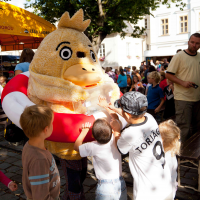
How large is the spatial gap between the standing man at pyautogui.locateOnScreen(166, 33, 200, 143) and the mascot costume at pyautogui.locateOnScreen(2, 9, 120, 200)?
5.40ft

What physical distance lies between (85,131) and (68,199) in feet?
2.84

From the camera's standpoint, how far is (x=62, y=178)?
3.78 metres

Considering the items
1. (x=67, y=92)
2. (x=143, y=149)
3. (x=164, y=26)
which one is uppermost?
(x=164, y=26)

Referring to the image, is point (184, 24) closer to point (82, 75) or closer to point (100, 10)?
point (100, 10)

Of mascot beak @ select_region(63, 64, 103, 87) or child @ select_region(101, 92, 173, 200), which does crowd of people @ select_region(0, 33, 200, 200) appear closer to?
child @ select_region(101, 92, 173, 200)

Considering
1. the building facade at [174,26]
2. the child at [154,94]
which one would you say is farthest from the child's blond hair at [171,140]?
the building facade at [174,26]

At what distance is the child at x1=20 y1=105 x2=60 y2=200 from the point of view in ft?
5.29

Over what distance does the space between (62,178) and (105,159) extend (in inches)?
68.8

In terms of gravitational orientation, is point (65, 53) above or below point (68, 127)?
above

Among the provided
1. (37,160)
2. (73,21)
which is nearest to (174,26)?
(73,21)

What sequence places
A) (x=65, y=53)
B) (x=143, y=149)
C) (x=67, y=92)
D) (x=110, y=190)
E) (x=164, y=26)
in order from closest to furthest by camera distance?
(x=143, y=149)
(x=110, y=190)
(x=67, y=92)
(x=65, y=53)
(x=164, y=26)

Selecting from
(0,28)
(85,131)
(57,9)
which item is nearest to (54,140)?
(85,131)

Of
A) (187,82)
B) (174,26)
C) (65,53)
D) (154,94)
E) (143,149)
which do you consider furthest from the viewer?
(174,26)

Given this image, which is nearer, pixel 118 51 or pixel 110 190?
pixel 110 190
